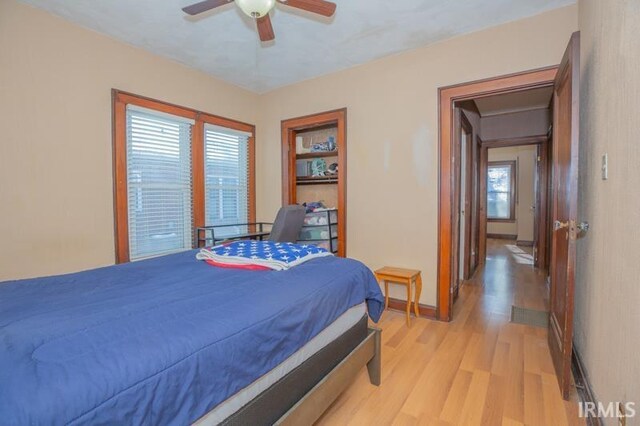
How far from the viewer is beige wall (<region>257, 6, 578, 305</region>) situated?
2.56m

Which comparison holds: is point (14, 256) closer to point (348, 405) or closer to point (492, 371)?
point (348, 405)

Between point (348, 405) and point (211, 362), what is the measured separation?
1.14m

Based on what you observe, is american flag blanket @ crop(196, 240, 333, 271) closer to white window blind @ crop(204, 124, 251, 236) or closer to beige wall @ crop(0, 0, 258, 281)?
beige wall @ crop(0, 0, 258, 281)

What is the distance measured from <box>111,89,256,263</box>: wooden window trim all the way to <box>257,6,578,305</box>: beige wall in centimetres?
140

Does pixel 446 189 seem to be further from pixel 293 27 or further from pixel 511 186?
pixel 511 186

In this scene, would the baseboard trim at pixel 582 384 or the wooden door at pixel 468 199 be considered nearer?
the baseboard trim at pixel 582 384

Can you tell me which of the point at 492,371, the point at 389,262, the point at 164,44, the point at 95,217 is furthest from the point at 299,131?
the point at 492,371

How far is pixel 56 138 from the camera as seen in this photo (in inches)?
98.2

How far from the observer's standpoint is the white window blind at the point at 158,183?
3020mm

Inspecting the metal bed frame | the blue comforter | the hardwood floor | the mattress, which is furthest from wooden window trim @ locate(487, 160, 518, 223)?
the blue comforter

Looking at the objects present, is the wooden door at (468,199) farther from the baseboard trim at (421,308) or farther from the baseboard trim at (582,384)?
the baseboard trim at (582,384)

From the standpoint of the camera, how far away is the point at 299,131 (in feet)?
13.9

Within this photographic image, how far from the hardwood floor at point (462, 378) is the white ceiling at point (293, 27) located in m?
2.67

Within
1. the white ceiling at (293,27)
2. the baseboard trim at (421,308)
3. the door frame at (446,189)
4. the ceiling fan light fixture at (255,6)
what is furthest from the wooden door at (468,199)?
the ceiling fan light fixture at (255,6)
